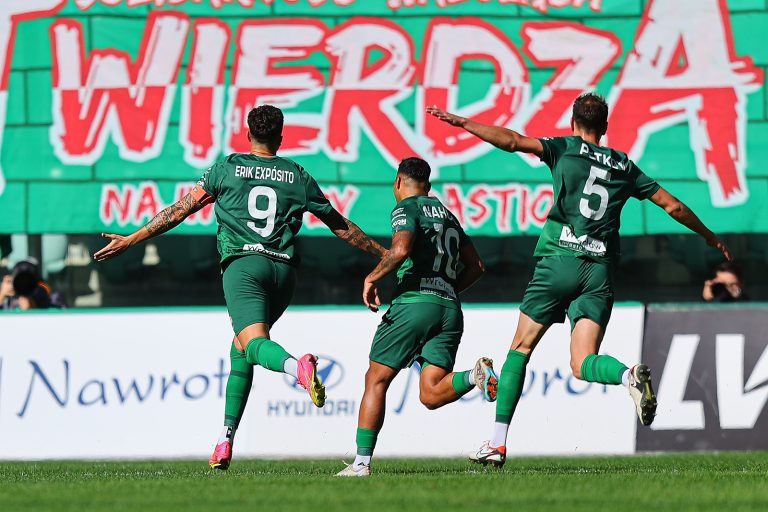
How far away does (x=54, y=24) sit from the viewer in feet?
41.9

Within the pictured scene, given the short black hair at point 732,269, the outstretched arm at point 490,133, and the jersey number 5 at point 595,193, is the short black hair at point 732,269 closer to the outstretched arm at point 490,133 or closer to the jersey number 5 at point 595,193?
the jersey number 5 at point 595,193

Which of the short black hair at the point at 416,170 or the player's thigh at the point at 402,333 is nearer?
the player's thigh at the point at 402,333

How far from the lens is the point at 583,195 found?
7961mm

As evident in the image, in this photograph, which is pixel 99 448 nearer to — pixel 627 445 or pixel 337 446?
pixel 337 446

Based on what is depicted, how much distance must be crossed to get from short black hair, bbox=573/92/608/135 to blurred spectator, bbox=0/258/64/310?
6347 millimetres

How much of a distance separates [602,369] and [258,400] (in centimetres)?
457

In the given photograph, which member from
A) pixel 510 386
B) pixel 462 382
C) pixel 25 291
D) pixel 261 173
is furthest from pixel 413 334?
pixel 25 291

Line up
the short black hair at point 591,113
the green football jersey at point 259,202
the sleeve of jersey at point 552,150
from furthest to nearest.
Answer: the green football jersey at point 259,202 < the short black hair at point 591,113 < the sleeve of jersey at point 552,150

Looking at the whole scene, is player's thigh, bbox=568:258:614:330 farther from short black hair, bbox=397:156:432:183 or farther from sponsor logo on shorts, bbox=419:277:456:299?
short black hair, bbox=397:156:432:183

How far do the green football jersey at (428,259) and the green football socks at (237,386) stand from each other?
931 mm

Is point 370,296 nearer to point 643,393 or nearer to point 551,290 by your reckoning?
point 551,290

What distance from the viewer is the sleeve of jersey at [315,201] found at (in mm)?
8195

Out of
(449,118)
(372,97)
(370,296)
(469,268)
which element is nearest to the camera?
(449,118)

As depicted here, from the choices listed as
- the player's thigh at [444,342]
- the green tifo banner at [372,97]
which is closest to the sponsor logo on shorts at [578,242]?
the player's thigh at [444,342]
